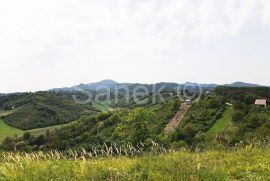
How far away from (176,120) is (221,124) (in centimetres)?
1831

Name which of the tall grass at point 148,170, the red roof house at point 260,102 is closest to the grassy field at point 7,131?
the red roof house at point 260,102

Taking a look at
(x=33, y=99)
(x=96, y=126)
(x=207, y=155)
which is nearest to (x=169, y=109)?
(x=96, y=126)

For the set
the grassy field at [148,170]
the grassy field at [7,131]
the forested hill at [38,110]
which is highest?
the grassy field at [148,170]

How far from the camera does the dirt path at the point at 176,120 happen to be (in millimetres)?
91812

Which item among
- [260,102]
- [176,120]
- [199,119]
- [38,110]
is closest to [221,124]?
[199,119]

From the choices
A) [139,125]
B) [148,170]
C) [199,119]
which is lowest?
[199,119]

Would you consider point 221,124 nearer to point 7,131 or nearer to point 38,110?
point 7,131

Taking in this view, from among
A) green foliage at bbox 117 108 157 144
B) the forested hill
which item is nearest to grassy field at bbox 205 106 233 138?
green foliage at bbox 117 108 157 144

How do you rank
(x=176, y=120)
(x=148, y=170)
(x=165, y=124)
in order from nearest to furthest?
(x=148, y=170), (x=165, y=124), (x=176, y=120)

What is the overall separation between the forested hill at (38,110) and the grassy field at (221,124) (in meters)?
78.6

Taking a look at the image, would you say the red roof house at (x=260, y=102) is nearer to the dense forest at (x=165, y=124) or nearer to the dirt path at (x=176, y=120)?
the dense forest at (x=165, y=124)

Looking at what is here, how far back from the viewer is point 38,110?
160 m

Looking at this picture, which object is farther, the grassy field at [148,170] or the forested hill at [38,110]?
the forested hill at [38,110]

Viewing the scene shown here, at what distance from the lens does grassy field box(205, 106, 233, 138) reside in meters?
78.8
